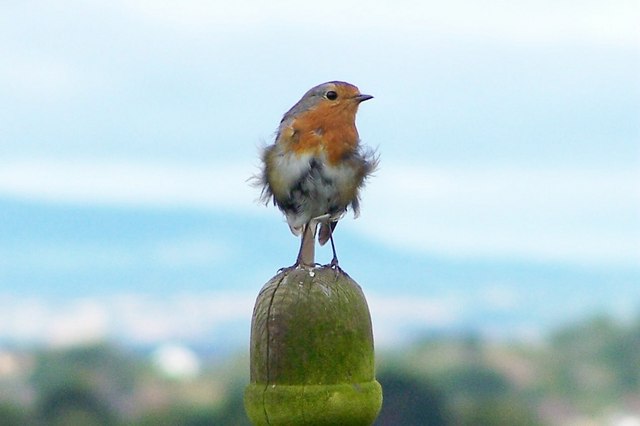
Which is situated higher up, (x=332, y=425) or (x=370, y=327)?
→ (x=370, y=327)

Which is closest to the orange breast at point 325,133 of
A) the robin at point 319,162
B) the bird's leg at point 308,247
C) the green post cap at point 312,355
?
the robin at point 319,162

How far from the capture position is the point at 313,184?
5277 millimetres

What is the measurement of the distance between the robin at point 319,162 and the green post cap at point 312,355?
968mm

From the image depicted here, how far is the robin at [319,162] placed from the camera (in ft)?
17.4

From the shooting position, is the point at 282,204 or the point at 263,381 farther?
the point at 282,204

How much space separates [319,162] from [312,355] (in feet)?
4.59

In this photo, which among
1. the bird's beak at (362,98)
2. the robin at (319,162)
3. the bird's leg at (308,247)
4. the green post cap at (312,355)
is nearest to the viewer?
the green post cap at (312,355)

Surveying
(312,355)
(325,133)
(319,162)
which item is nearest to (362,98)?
(325,133)

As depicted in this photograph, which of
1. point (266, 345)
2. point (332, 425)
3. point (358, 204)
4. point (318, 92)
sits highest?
point (318, 92)

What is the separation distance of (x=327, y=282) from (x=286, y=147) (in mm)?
1273

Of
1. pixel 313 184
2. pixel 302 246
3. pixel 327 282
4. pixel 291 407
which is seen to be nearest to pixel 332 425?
pixel 291 407

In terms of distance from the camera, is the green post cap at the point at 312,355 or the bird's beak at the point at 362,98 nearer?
the green post cap at the point at 312,355

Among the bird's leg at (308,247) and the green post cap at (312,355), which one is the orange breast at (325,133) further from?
the green post cap at (312,355)

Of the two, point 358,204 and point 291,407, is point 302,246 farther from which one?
point 291,407
